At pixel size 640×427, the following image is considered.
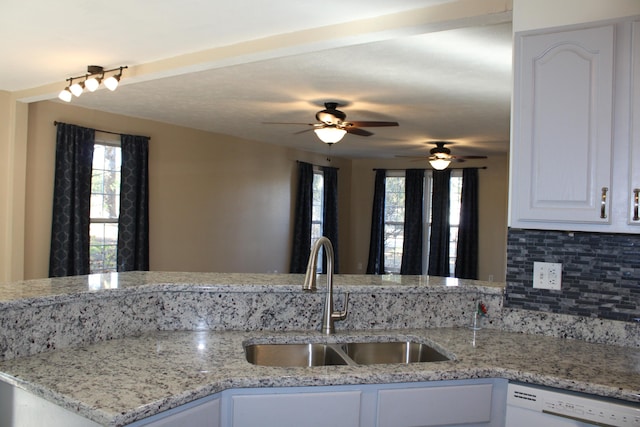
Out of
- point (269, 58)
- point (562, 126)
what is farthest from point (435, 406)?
point (269, 58)

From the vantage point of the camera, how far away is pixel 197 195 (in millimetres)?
7234

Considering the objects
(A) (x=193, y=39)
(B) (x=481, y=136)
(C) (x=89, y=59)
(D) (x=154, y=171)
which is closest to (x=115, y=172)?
(D) (x=154, y=171)

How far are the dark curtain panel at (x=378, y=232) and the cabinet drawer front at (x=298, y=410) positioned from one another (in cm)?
864

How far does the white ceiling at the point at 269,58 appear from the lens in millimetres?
2914

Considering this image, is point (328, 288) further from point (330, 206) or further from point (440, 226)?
point (440, 226)

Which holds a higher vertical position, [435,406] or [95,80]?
[95,80]

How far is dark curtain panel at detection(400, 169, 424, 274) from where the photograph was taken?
9.91 metres

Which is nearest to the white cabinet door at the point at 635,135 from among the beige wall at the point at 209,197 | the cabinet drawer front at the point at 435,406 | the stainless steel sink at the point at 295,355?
the cabinet drawer front at the point at 435,406

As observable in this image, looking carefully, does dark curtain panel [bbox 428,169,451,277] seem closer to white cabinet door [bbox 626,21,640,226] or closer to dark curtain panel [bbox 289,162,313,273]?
dark curtain panel [bbox 289,162,313,273]

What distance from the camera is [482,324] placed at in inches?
94.0

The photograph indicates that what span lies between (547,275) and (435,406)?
90 cm

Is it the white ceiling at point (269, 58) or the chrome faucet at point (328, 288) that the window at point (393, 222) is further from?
the chrome faucet at point (328, 288)

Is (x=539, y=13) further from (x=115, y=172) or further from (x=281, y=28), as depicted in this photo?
(x=115, y=172)

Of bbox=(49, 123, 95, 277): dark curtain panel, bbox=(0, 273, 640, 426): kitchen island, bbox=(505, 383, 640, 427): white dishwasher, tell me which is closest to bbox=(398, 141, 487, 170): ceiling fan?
bbox=(49, 123, 95, 277): dark curtain panel
